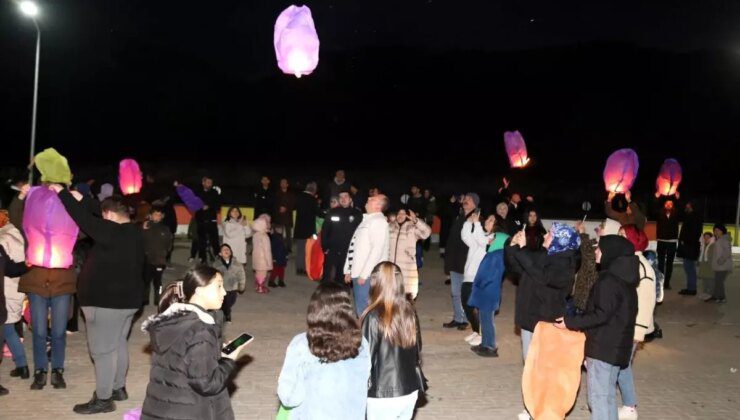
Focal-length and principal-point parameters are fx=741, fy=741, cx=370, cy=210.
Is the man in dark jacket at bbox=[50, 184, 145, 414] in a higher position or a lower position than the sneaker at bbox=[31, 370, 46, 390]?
higher

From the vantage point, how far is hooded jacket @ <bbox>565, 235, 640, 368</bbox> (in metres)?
5.86

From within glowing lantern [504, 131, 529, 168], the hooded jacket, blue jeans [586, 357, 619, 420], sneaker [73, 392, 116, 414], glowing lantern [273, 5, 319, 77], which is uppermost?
glowing lantern [273, 5, 319, 77]

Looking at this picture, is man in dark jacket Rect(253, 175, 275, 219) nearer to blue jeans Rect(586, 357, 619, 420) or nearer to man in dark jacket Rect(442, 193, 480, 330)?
man in dark jacket Rect(442, 193, 480, 330)

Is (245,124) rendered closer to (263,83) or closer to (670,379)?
(263,83)

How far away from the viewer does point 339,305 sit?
13.3 ft

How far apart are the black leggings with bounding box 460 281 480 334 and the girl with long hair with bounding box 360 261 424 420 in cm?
460

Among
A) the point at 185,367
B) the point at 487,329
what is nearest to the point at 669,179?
the point at 487,329

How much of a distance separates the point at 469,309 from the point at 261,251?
4.60 meters

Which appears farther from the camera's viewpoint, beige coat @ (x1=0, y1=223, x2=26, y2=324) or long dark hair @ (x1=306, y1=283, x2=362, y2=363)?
beige coat @ (x1=0, y1=223, x2=26, y2=324)

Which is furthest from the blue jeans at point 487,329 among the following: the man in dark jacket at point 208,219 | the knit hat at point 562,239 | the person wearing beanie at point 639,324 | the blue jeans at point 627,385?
the man in dark jacket at point 208,219

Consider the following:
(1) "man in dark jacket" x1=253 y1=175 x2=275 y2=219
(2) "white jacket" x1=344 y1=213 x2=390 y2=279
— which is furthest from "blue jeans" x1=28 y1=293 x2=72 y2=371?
(1) "man in dark jacket" x1=253 y1=175 x2=275 y2=219

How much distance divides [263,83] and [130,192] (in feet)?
151

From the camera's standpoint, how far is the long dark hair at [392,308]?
15.6ft

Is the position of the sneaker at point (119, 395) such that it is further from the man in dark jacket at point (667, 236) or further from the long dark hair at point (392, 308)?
the man in dark jacket at point (667, 236)
